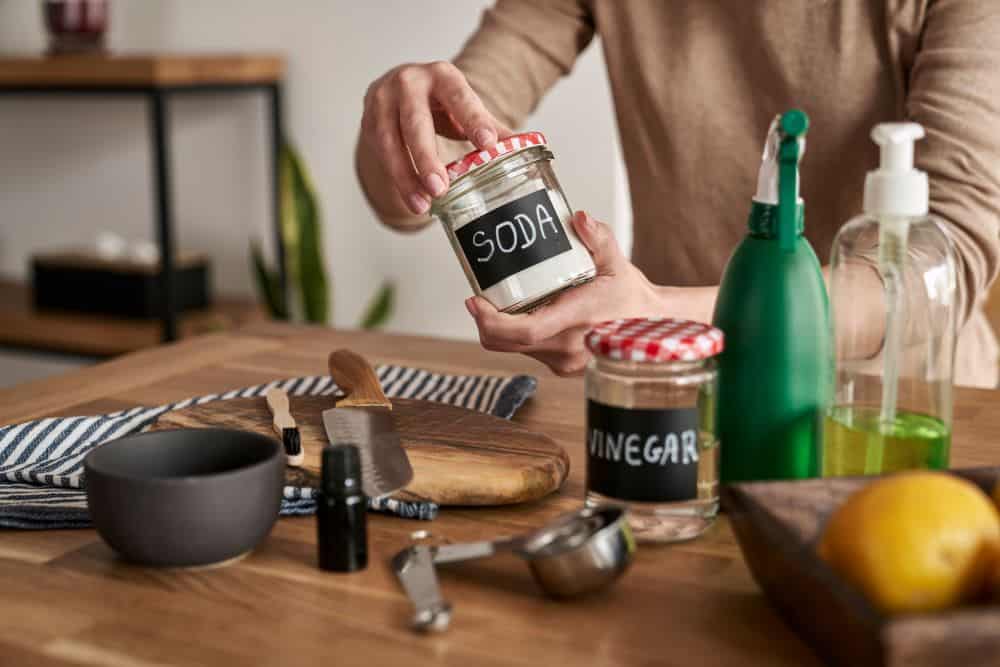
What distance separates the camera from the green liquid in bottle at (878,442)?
0.83 metres

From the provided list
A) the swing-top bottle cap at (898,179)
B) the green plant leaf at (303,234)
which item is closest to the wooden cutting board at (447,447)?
the swing-top bottle cap at (898,179)

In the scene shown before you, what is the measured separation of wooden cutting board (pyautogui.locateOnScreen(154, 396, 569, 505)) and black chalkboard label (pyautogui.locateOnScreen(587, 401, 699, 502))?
124mm

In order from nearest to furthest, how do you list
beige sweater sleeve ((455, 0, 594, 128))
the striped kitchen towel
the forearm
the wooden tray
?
the wooden tray
the striped kitchen towel
the forearm
beige sweater sleeve ((455, 0, 594, 128))

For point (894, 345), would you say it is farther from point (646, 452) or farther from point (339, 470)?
point (339, 470)

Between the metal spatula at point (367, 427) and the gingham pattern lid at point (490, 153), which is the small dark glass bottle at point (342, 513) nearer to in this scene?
the metal spatula at point (367, 427)

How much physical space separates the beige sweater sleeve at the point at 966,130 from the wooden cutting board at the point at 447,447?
1.63 ft

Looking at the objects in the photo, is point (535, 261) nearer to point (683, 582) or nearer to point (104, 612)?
point (683, 582)

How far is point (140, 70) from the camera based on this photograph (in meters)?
2.77

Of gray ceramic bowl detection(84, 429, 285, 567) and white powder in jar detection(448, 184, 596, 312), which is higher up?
white powder in jar detection(448, 184, 596, 312)

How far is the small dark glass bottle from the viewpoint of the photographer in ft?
2.54

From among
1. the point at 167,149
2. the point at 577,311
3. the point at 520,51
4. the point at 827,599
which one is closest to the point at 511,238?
the point at 577,311

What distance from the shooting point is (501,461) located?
0.93 metres

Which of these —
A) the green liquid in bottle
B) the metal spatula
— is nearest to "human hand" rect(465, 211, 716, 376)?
the metal spatula

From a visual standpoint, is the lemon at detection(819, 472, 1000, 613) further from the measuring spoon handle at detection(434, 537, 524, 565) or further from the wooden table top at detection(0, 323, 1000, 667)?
the measuring spoon handle at detection(434, 537, 524, 565)
